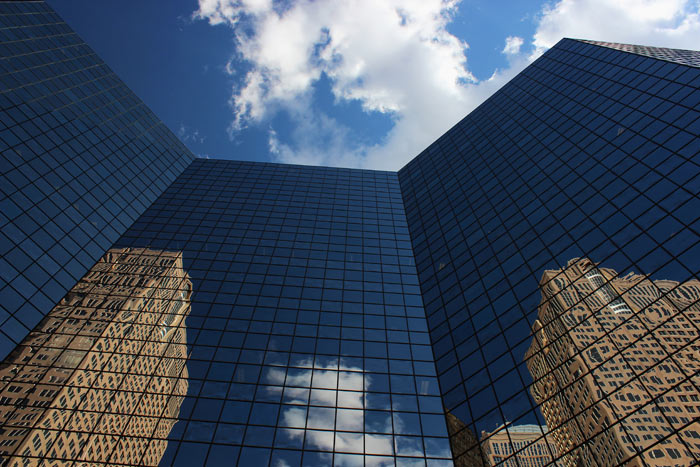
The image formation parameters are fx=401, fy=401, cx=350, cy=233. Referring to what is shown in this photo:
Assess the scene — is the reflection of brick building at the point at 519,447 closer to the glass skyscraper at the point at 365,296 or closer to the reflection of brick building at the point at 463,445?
the glass skyscraper at the point at 365,296

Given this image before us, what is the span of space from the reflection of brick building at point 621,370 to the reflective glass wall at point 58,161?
1378 inches

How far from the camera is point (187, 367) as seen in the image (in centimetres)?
2928

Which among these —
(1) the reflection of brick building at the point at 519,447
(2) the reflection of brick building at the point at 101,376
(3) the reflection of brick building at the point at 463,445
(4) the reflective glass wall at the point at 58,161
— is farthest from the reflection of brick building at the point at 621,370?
(4) the reflective glass wall at the point at 58,161

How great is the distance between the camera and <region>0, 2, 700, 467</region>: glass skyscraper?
2245 centimetres

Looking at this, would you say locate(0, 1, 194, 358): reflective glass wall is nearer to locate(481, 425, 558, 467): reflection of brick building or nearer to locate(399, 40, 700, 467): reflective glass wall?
locate(481, 425, 558, 467): reflection of brick building

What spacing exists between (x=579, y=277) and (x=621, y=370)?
8.15 m

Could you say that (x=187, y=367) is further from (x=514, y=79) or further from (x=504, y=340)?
(x=514, y=79)

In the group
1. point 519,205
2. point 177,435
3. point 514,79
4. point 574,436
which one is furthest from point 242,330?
point 514,79

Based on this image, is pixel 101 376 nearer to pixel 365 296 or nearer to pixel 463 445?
pixel 365 296

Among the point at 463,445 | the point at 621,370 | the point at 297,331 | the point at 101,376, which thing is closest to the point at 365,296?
the point at 297,331

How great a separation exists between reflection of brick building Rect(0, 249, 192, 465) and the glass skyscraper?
148mm

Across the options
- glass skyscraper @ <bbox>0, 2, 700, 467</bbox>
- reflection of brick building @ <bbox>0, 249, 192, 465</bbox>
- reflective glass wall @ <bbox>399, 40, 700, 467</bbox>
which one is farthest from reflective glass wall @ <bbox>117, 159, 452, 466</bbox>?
reflective glass wall @ <bbox>399, 40, 700, 467</bbox>

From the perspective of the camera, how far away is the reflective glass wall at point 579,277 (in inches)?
776

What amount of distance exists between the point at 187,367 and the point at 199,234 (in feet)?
62.3
